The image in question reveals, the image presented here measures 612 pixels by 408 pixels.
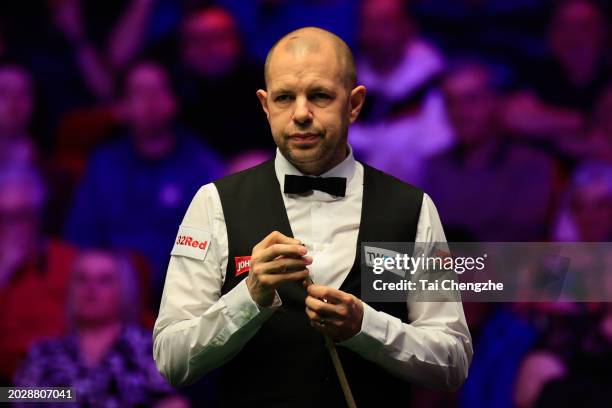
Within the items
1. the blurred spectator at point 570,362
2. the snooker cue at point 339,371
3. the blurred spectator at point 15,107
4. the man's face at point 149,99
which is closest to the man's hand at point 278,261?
the snooker cue at point 339,371

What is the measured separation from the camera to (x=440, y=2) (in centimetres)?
445

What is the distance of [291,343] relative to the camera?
2.41 m

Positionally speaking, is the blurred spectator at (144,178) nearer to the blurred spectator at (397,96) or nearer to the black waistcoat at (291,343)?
the blurred spectator at (397,96)

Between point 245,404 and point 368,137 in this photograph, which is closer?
point 245,404

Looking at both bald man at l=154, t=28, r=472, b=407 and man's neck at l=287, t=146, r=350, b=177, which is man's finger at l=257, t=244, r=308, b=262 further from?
man's neck at l=287, t=146, r=350, b=177

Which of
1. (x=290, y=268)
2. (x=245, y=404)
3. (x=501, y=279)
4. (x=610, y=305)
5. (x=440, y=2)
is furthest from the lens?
(x=440, y=2)

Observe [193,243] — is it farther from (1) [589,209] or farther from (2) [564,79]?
(2) [564,79]

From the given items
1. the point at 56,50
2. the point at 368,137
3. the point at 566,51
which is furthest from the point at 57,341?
the point at 566,51

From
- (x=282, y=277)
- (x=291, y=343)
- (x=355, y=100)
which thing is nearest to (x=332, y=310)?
(x=282, y=277)

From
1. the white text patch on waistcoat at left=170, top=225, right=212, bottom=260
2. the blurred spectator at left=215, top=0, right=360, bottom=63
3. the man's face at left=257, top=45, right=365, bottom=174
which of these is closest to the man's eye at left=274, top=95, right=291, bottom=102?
the man's face at left=257, top=45, right=365, bottom=174

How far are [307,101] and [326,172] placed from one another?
24 cm

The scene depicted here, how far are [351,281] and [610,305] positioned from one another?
2072mm

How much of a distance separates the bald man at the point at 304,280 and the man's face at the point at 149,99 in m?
1.94

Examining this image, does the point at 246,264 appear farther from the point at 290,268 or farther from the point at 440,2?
the point at 440,2
